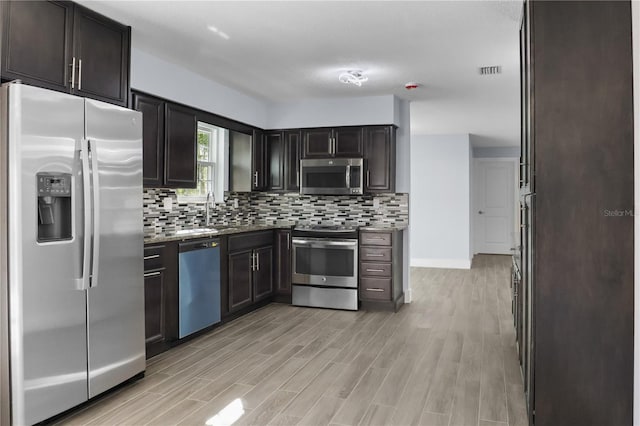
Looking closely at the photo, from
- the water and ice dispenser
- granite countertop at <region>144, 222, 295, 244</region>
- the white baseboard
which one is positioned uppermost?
the water and ice dispenser

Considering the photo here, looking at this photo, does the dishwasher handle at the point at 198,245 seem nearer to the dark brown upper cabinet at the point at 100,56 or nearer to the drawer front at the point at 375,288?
the dark brown upper cabinet at the point at 100,56

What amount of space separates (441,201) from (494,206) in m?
2.56

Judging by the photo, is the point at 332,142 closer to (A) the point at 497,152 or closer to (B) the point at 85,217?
(B) the point at 85,217

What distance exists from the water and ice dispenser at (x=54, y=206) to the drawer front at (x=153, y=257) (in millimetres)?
912

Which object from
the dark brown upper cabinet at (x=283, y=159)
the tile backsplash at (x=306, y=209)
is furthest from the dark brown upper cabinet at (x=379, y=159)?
the dark brown upper cabinet at (x=283, y=159)

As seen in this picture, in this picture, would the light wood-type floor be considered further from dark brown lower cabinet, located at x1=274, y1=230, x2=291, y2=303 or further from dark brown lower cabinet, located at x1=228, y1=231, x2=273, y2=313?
dark brown lower cabinet, located at x1=274, y1=230, x2=291, y2=303

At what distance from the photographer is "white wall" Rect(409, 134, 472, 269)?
8727mm

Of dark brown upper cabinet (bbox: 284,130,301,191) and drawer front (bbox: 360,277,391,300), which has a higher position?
dark brown upper cabinet (bbox: 284,130,301,191)

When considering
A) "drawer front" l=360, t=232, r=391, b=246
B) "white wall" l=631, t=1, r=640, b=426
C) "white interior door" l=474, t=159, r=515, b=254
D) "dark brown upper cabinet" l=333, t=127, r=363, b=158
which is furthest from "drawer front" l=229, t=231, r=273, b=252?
"white interior door" l=474, t=159, r=515, b=254

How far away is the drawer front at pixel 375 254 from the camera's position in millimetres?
5379

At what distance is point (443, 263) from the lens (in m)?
8.84

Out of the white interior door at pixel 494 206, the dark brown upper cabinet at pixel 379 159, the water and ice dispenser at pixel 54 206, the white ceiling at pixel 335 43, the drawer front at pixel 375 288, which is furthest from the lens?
the white interior door at pixel 494 206

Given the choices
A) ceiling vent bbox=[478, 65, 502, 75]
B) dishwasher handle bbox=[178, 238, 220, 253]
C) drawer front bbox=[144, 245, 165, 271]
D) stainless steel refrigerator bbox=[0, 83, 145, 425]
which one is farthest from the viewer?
ceiling vent bbox=[478, 65, 502, 75]

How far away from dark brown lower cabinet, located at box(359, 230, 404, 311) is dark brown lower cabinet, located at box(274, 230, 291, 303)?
0.83 meters
